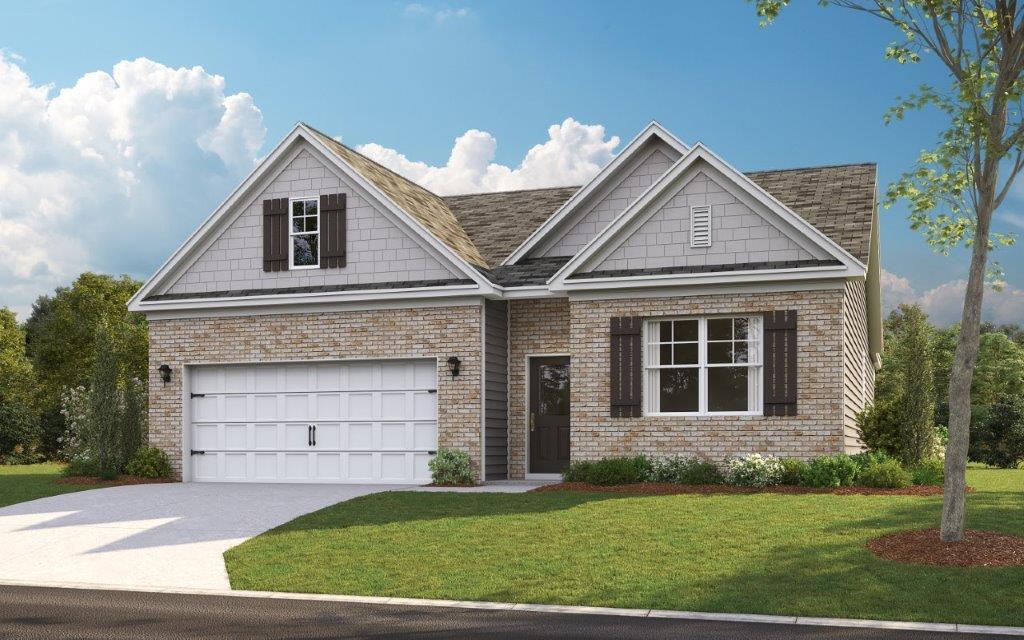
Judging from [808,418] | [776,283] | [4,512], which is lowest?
[4,512]

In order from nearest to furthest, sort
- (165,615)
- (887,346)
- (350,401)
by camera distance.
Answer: (165,615) → (350,401) → (887,346)

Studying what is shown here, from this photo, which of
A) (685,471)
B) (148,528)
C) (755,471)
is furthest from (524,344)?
(148,528)

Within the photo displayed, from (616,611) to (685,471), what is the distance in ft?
28.5

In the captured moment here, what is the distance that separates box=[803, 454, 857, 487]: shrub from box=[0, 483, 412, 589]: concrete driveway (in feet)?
24.4

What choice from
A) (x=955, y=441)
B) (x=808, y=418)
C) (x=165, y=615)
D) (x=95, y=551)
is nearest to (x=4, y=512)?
(x=95, y=551)

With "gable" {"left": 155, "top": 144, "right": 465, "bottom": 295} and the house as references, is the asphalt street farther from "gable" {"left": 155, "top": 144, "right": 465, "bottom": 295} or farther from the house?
"gable" {"left": 155, "top": 144, "right": 465, "bottom": 295}

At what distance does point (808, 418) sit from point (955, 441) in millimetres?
6485

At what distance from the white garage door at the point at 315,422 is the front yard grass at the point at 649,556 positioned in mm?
4382

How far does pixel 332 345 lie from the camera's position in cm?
2189

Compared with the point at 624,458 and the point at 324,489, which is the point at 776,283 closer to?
the point at 624,458

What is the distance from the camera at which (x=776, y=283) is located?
19359 mm

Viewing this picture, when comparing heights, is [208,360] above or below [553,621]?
above

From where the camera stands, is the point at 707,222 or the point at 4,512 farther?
the point at 707,222

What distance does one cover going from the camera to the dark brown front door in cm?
2197
